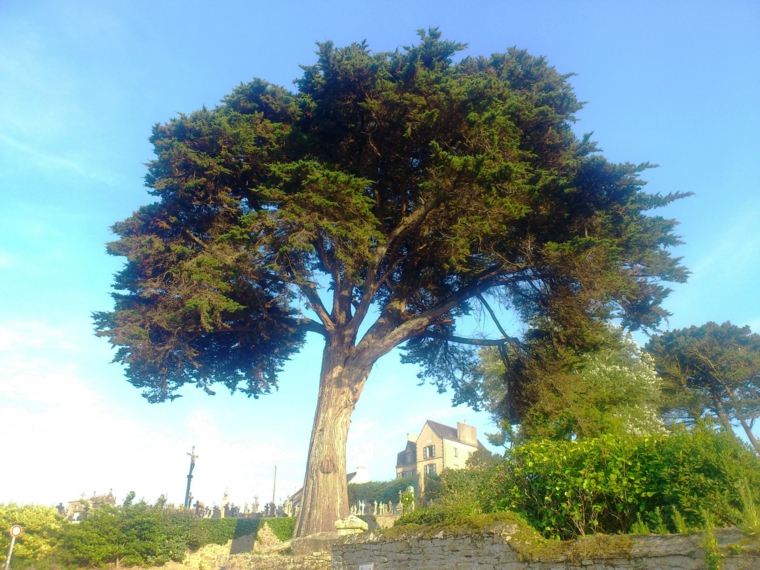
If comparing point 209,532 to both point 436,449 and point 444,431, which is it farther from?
point 444,431

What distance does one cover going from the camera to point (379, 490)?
45.9 m

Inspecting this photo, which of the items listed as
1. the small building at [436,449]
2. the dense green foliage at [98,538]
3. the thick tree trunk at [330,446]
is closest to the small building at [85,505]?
the dense green foliage at [98,538]

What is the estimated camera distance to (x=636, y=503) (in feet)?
22.1

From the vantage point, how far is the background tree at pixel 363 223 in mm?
14117

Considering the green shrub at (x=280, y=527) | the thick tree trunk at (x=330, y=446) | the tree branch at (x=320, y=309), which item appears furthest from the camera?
the green shrub at (x=280, y=527)

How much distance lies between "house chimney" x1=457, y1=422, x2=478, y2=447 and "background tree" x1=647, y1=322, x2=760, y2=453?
24804mm

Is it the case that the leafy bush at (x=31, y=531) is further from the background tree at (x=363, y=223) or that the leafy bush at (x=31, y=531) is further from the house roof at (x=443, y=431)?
the house roof at (x=443, y=431)

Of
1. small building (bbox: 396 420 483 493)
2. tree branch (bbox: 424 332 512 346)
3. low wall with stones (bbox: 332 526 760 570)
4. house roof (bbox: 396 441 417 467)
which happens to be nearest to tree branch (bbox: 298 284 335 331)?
tree branch (bbox: 424 332 512 346)

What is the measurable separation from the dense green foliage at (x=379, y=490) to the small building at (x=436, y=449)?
9844mm

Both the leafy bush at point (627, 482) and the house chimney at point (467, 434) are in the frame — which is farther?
the house chimney at point (467, 434)

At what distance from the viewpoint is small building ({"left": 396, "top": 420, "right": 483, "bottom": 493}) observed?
57969mm

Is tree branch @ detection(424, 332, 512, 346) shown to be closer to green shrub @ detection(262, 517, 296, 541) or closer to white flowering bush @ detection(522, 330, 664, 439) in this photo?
white flowering bush @ detection(522, 330, 664, 439)

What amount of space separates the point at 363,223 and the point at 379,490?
3700 centimetres

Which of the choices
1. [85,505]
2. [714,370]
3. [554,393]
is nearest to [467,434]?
[714,370]
